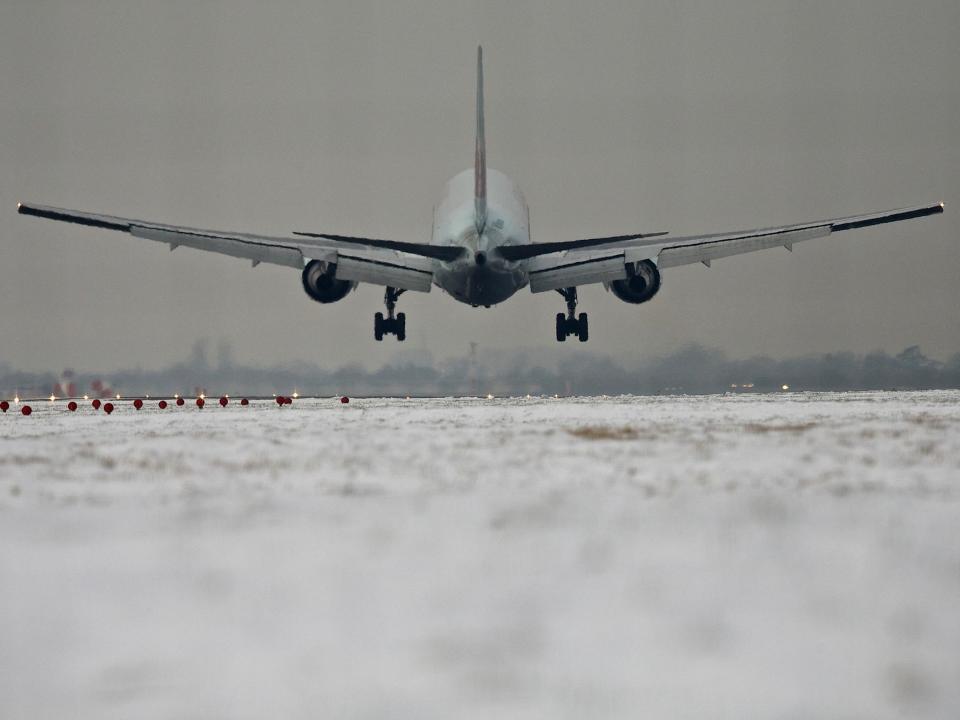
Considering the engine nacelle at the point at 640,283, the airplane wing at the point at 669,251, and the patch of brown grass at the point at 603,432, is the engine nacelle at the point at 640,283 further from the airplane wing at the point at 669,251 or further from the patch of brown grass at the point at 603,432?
the patch of brown grass at the point at 603,432

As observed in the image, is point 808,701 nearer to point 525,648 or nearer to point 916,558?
point 525,648

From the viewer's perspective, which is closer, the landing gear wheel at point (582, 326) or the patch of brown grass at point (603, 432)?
the patch of brown grass at point (603, 432)

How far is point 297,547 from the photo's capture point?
19.8ft

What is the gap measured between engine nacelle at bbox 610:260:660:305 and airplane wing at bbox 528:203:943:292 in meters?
0.24

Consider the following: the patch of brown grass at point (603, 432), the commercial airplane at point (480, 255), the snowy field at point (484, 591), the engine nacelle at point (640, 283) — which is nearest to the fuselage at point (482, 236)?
the commercial airplane at point (480, 255)

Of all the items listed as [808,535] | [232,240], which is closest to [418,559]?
[808,535]

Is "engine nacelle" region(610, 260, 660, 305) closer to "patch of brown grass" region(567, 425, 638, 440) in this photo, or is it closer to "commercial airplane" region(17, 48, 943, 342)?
"commercial airplane" region(17, 48, 943, 342)

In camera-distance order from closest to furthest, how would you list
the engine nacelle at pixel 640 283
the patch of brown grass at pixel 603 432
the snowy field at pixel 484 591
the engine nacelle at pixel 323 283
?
the snowy field at pixel 484 591
the patch of brown grass at pixel 603 432
the engine nacelle at pixel 323 283
the engine nacelle at pixel 640 283

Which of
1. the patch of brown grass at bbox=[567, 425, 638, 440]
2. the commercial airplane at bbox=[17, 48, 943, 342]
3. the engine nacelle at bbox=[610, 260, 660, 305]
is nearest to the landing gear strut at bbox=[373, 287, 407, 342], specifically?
the commercial airplane at bbox=[17, 48, 943, 342]

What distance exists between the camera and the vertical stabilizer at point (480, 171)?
4275 cm

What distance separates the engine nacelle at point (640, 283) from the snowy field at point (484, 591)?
100.0ft

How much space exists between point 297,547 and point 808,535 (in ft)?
9.60

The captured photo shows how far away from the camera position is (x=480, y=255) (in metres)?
39.8

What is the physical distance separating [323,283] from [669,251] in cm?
1356
